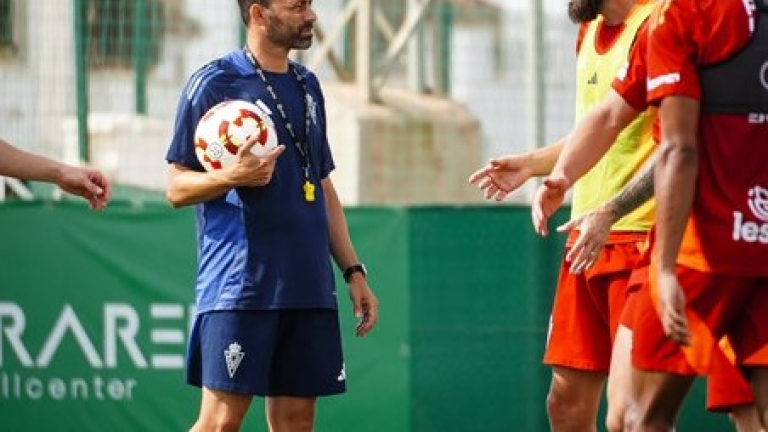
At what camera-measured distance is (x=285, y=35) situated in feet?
27.7

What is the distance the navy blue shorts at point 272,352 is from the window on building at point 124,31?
14.3ft

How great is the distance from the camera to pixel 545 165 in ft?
29.0

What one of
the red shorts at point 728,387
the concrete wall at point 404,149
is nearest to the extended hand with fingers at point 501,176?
the red shorts at point 728,387

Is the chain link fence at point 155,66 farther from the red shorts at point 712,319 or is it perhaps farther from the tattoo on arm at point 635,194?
the red shorts at point 712,319

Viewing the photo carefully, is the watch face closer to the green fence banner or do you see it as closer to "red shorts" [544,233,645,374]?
"red shorts" [544,233,645,374]

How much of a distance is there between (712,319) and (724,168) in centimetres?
52

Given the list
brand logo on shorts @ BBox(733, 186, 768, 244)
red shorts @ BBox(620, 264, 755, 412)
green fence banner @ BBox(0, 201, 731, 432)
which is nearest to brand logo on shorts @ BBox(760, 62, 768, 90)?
brand logo on shorts @ BBox(733, 186, 768, 244)

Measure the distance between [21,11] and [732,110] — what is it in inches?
260

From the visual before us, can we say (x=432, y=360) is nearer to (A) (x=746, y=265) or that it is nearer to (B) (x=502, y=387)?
(B) (x=502, y=387)

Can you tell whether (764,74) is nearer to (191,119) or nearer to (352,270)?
(352,270)

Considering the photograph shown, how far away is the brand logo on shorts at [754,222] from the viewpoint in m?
7.04

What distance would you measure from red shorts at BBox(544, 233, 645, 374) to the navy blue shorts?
3.51ft

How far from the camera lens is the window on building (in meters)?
12.5

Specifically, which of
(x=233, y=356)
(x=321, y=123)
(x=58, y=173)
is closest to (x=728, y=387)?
(x=233, y=356)
